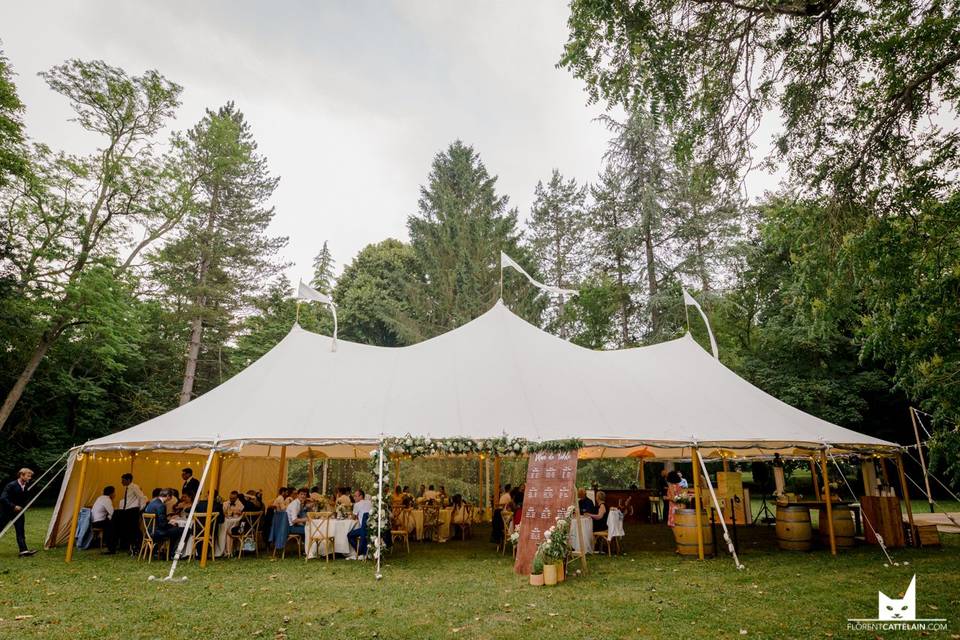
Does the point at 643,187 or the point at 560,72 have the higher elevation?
the point at 643,187

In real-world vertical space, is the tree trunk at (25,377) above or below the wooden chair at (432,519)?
above

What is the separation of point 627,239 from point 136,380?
19.7 m

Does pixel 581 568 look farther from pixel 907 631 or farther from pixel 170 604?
pixel 170 604

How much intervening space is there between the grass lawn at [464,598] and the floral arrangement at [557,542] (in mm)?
367

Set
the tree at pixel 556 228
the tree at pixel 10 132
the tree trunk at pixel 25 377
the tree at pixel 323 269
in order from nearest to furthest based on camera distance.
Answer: the tree at pixel 10 132
the tree trunk at pixel 25 377
the tree at pixel 556 228
the tree at pixel 323 269

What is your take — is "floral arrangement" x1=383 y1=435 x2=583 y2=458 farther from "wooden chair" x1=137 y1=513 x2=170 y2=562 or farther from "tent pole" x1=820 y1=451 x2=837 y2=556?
"tent pole" x1=820 y1=451 x2=837 y2=556

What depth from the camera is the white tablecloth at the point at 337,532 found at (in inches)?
334

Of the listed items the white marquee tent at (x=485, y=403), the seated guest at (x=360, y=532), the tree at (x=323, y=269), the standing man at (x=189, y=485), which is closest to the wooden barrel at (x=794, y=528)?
the white marquee tent at (x=485, y=403)

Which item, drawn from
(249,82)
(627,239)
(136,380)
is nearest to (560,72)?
(249,82)

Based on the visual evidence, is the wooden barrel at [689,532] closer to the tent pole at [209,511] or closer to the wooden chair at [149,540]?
the tent pole at [209,511]

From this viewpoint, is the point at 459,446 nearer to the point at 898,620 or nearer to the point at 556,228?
the point at 898,620

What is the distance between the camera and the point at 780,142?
6363 millimetres

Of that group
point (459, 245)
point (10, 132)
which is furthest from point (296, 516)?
point (459, 245)

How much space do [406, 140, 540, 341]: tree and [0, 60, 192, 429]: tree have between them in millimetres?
9117
